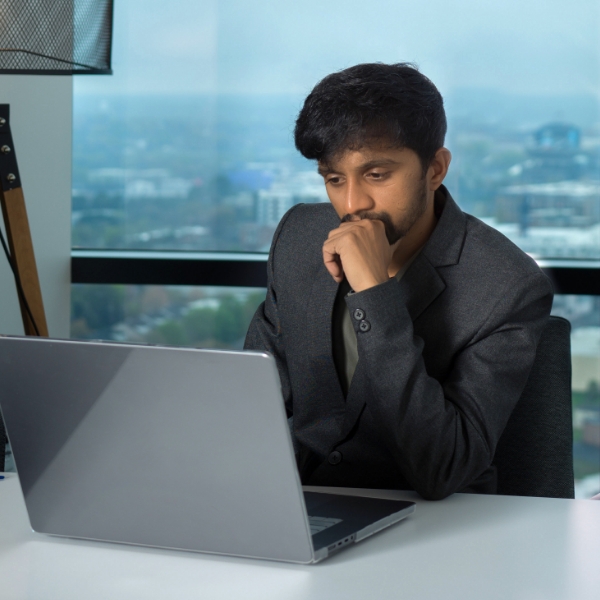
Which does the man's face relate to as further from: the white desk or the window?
the window

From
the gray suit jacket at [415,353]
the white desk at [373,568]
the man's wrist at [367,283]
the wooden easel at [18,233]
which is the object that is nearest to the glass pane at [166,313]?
the wooden easel at [18,233]

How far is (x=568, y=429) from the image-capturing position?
4.83 ft

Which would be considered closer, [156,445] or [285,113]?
[156,445]

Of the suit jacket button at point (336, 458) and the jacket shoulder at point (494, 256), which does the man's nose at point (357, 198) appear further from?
the suit jacket button at point (336, 458)

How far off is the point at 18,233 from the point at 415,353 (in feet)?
5.47

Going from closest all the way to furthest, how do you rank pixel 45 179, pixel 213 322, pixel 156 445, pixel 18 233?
pixel 156 445
pixel 18 233
pixel 45 179
pixel 213 322

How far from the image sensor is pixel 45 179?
3.17m

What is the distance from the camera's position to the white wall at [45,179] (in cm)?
297

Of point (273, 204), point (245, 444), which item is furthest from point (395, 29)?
point (245, 444)

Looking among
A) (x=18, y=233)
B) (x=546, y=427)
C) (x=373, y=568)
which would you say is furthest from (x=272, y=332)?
(x=18, y=233)

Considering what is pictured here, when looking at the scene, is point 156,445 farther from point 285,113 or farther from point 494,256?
point 285,113

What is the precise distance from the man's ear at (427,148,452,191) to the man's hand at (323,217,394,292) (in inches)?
6.7

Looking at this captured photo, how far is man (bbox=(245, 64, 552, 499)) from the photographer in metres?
1.25

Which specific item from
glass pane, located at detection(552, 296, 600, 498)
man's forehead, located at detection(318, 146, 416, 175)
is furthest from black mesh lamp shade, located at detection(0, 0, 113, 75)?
glass pane, located at detection(552, 296, 600, 498)
